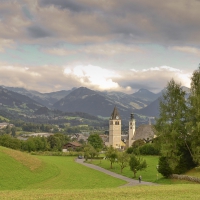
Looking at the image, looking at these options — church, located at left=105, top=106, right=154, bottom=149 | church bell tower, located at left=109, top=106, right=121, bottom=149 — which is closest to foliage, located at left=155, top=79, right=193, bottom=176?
church, located at left=105, top=106, right=154, bottom=149

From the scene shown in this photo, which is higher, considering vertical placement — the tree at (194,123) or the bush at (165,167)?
the tree at (194,123)

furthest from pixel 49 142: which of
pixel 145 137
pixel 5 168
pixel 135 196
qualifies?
pixel 135 196

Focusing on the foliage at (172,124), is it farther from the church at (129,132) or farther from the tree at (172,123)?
the church at (129,132)

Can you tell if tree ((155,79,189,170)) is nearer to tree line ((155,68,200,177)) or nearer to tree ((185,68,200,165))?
tree line ((155,68,200,177))

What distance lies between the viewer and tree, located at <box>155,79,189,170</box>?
48.3 meters

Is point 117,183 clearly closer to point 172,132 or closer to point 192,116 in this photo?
point 172,132

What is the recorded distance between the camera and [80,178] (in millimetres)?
56469

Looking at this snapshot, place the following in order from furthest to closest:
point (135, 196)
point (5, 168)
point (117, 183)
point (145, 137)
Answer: point (145, 137) → point (5, 168) → point (117, 183) → point (135, 196)

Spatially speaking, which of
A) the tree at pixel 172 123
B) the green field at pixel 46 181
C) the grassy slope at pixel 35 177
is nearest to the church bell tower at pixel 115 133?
the green field at pixel 46 181

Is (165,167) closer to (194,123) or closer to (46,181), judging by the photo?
(194,123)

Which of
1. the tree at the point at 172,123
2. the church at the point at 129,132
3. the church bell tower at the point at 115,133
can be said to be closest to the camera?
the tree at the point at 172,123

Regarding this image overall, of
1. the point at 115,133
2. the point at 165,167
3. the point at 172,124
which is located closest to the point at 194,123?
the point at 172,124

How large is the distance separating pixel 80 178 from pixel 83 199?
3155cm

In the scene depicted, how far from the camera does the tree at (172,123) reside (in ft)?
159
